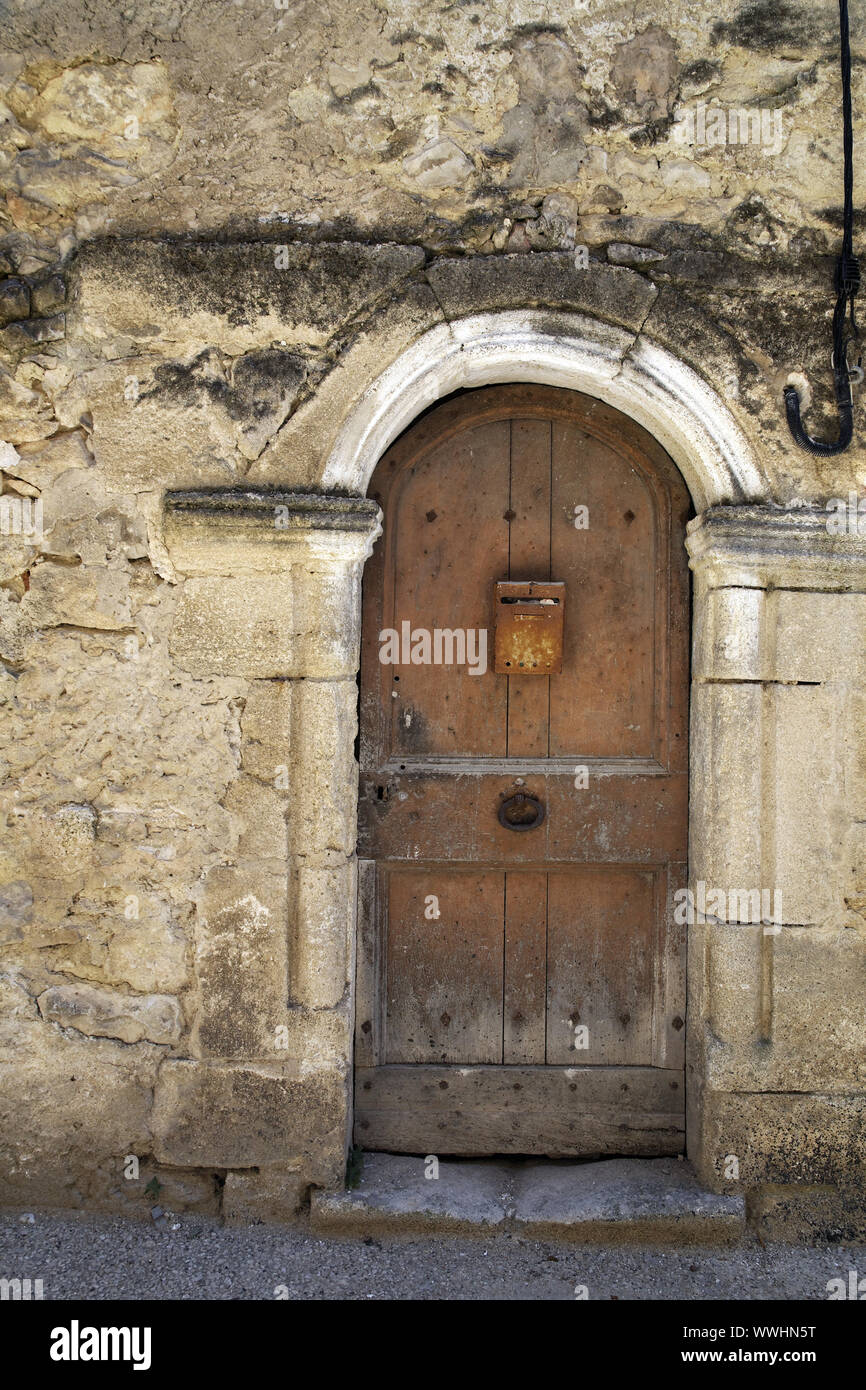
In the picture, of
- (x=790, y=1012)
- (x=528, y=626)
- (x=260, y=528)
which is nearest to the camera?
(x=260, y=528)

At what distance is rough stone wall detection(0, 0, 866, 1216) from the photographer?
9.29 feet

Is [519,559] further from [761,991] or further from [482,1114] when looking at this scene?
[482,1114]

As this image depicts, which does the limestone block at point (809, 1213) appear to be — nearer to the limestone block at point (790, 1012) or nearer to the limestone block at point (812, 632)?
the limestone block at point (790, 1012)

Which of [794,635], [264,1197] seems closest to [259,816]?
[264,1197]

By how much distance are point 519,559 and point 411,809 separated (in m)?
0.89

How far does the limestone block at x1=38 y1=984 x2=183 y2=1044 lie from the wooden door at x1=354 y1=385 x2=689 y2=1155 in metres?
0.61

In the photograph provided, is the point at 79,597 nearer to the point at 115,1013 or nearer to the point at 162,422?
the point at 162,422

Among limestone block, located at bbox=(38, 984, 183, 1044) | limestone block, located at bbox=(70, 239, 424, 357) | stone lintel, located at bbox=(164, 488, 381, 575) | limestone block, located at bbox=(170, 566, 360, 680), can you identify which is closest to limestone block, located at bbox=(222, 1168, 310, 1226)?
limestone block, located at bbox=(38, 984, 183, 1044)

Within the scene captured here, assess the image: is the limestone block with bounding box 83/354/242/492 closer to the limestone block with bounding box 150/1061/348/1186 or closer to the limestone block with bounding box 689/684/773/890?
the limestone block with bounding box 689/684/773/890

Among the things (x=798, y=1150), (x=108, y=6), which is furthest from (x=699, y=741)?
(x=108, y=6)

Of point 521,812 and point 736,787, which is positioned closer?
point 736,787

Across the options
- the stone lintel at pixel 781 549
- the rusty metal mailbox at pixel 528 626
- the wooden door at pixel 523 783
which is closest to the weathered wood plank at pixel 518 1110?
the wooden door at pixel 523 783

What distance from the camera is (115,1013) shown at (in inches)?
114

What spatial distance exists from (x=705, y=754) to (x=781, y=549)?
0.65 m
